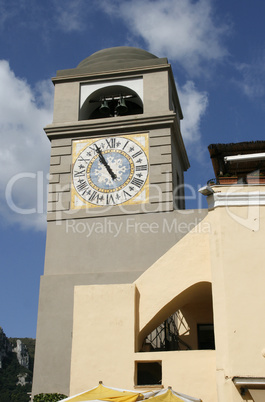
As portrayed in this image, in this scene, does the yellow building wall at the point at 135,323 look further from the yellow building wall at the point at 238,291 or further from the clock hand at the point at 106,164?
the clock hand at the point at 106,164

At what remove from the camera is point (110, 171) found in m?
20.5

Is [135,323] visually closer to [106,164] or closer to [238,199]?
[238,199]

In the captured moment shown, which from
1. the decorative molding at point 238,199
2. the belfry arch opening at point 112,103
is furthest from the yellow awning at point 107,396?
the belfry arch opening at point 112,103

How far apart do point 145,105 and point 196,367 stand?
1070cm

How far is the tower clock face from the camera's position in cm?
2000

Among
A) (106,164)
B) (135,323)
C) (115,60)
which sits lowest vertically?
(135,323)

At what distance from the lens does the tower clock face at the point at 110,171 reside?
20.0 m

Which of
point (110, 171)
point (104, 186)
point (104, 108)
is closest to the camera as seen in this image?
point (104, 186)

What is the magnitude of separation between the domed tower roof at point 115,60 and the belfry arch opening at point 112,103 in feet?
2.82

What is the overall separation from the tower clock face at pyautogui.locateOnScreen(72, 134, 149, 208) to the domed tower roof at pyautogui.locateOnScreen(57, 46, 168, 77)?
3.21 meters

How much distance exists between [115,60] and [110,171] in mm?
5177

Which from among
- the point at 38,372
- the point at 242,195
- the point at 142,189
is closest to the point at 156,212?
the point at 142,189

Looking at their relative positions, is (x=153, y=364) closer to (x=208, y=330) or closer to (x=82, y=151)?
(x=208, y=330)

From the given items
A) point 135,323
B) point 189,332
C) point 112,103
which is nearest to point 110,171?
point 112,103
